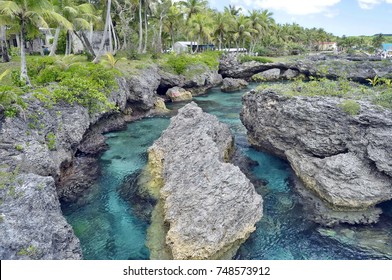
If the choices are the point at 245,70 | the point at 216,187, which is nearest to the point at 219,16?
the point at 245,70

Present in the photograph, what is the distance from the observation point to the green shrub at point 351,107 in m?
19.2

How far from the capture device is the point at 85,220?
1739 centimetres

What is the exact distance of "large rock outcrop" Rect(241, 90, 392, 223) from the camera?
58.7 feet

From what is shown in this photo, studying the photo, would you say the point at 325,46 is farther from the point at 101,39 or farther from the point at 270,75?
the point at 101,39

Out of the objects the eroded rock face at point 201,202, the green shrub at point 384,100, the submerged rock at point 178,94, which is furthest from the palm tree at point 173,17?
the green shrub at point 384,100

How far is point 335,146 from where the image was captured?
20.3 metres

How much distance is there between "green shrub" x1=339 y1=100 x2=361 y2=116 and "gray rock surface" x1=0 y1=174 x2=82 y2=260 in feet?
59.0

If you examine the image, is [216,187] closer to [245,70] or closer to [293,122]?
[293,122]

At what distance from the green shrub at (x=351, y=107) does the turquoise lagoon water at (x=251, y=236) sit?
6229 mm

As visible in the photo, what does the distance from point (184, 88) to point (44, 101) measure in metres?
33.4

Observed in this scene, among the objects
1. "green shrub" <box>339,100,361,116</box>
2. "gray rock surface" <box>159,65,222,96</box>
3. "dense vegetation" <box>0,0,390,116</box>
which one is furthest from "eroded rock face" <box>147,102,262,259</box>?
"gray rock surface" <box>159,65,222,96</box>

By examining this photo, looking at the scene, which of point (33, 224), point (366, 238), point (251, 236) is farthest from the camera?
point (366, 238)

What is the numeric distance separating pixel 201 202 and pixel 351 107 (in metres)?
12.2

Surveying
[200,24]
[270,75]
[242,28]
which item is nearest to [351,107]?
[200,24]
